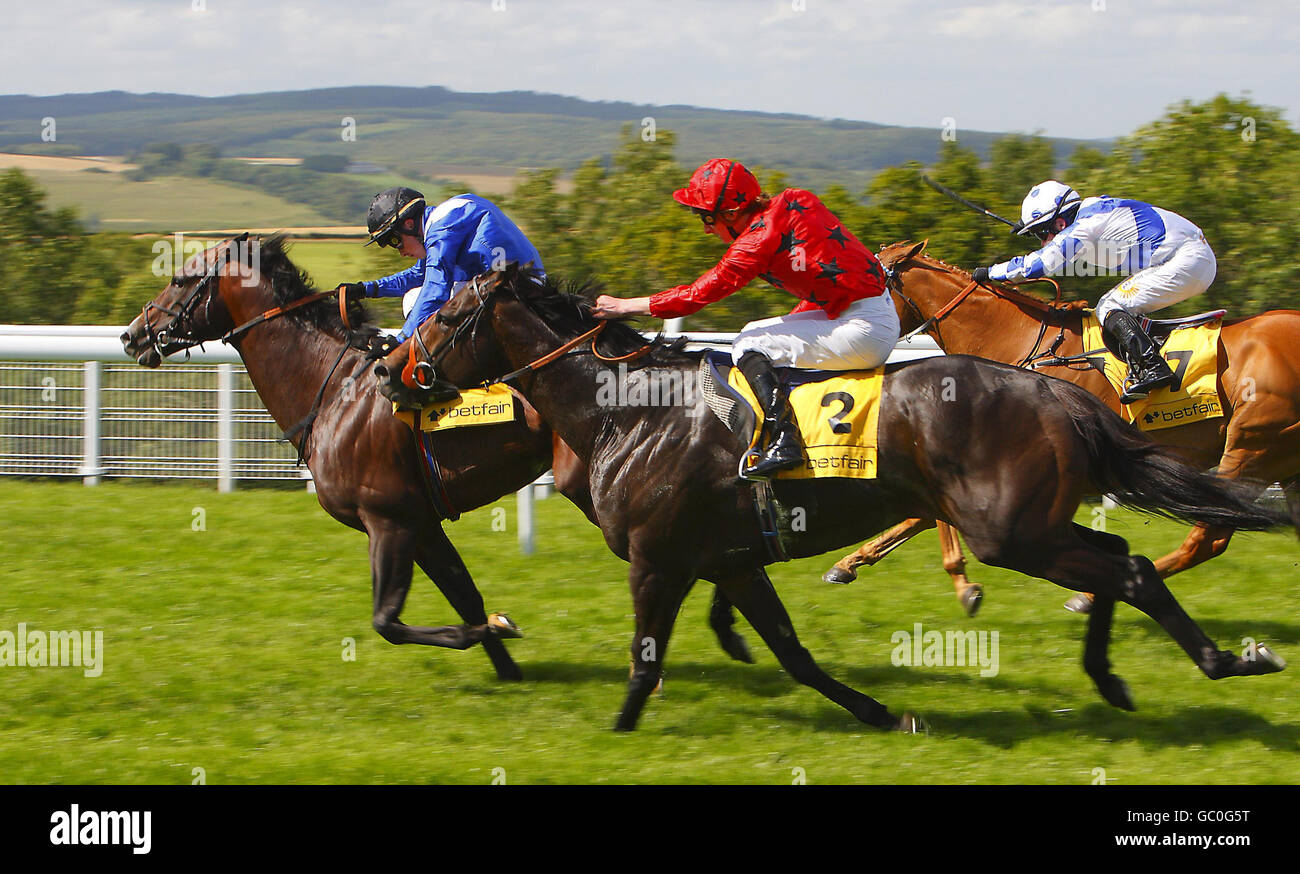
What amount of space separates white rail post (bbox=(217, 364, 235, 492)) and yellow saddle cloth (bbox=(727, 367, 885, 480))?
4948 mm

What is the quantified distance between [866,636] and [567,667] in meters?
1.36

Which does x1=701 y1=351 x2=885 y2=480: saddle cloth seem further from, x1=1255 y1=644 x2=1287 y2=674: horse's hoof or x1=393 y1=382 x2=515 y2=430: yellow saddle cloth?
x1=1255 y1=644 x2=1287 y2=674: horse's hoof

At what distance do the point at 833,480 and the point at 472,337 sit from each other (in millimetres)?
1390

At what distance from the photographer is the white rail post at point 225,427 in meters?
8.39

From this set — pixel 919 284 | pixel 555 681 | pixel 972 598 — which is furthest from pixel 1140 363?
pixel 555 681

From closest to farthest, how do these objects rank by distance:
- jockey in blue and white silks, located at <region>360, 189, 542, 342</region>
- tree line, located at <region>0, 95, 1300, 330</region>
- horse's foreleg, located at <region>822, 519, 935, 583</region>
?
1. jockey in blue and white silks, located at <region>360, 189, 542, 342</region>
2. horse's foreleg, located at <region>822, 519, 935, 583</region>
3. tree line, located at <region>0, 95, 1300, 330</region>

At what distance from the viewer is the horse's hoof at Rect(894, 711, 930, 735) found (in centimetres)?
463

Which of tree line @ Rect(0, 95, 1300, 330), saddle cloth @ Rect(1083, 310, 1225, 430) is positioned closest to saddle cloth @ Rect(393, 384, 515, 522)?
saddle cloth @ Rect(1083, 310, 1225, 430)

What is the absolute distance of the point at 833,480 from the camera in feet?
14.5

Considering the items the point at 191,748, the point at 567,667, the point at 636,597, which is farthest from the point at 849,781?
the point at 191,748

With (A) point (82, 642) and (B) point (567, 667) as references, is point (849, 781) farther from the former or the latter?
(A) point (82, 642)

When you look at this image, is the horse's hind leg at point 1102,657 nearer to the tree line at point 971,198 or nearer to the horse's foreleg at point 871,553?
the horse's foreleg at point 871,553

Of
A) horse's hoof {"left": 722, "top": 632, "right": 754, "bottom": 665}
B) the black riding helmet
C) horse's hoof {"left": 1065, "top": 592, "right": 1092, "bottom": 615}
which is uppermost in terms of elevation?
the black riding helmet

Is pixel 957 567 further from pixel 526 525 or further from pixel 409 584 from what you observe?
pixel 409 584
